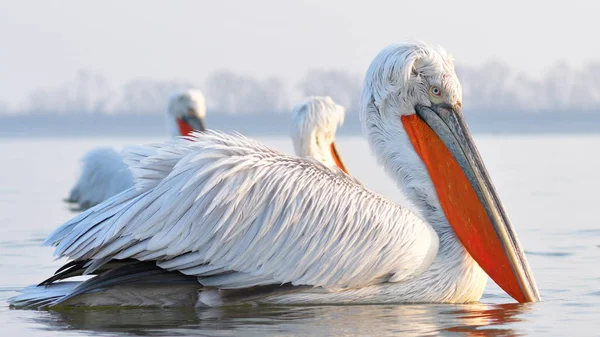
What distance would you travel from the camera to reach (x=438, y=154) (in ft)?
19.4

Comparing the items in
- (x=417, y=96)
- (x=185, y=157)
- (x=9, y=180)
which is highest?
(x=417, y=96)

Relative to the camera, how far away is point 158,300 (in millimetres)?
5578

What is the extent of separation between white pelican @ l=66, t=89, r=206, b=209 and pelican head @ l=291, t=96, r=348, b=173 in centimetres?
204

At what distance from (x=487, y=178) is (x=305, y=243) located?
98 centimetres

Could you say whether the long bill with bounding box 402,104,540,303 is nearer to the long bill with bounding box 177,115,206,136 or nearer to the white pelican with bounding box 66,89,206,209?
the white pelican with bounding box 66,89,206,209

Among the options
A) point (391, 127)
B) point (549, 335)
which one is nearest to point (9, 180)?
point (391, 127)

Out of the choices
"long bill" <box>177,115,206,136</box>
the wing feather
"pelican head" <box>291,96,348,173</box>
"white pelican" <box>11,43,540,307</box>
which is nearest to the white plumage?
"pelican head" <box>291,96,348,173</box>

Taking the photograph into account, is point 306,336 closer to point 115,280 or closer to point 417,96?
point 115,280

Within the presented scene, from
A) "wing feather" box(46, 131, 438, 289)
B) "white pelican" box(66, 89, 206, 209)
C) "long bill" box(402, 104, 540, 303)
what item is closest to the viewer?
"wing feather" box(46, 131, 438, 289)

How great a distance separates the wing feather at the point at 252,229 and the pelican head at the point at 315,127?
10.3 ft

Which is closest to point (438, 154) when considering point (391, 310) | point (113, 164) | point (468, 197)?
point (468, 197)

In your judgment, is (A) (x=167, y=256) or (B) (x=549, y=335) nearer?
(B) (x=549, y=335)

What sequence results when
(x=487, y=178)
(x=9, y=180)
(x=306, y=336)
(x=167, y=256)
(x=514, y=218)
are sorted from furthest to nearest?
(x=9, y=180)
(x=514, y=218)
(x=487, y=178)
(x=167, y=256)
(x=306, y=336)

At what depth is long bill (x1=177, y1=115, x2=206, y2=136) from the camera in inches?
491
